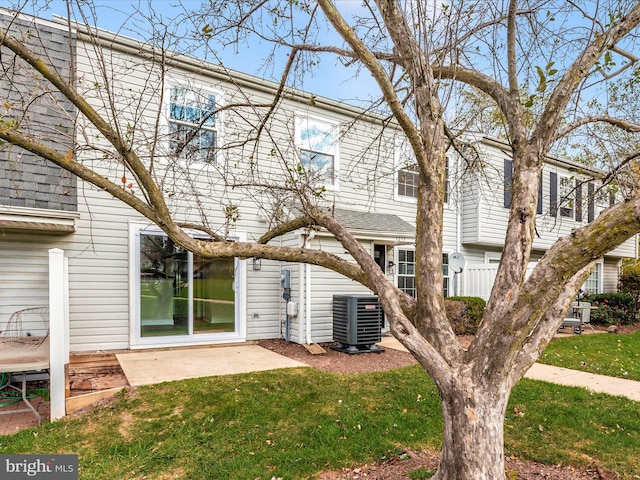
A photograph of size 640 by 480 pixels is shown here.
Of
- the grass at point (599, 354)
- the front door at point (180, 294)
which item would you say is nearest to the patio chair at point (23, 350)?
the front door at point (180, 294)

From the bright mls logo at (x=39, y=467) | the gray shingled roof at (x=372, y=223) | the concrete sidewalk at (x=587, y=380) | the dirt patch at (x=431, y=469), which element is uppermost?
the gray shingled roof at (x=372, y=223)

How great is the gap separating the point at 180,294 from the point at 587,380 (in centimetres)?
656

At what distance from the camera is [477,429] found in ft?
7.90

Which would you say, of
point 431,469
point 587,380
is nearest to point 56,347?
point 431,469

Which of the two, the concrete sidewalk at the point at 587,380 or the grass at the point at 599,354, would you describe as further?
the grass at the point at 599,354

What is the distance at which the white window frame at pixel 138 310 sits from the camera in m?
7.09

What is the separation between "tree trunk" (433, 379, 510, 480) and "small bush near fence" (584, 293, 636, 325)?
39.8 feet

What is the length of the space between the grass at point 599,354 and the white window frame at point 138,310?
5.41m

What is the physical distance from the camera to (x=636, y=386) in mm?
5488

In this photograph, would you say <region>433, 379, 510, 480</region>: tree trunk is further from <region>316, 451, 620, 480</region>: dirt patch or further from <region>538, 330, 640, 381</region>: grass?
<region>538, 330, 640, 381</region>: grass

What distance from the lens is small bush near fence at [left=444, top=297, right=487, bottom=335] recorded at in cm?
946

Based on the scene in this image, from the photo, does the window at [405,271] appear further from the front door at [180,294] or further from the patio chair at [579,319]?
the front door at [180,294]

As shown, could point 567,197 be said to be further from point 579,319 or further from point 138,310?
point 579,319

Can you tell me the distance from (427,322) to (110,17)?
136 inches
